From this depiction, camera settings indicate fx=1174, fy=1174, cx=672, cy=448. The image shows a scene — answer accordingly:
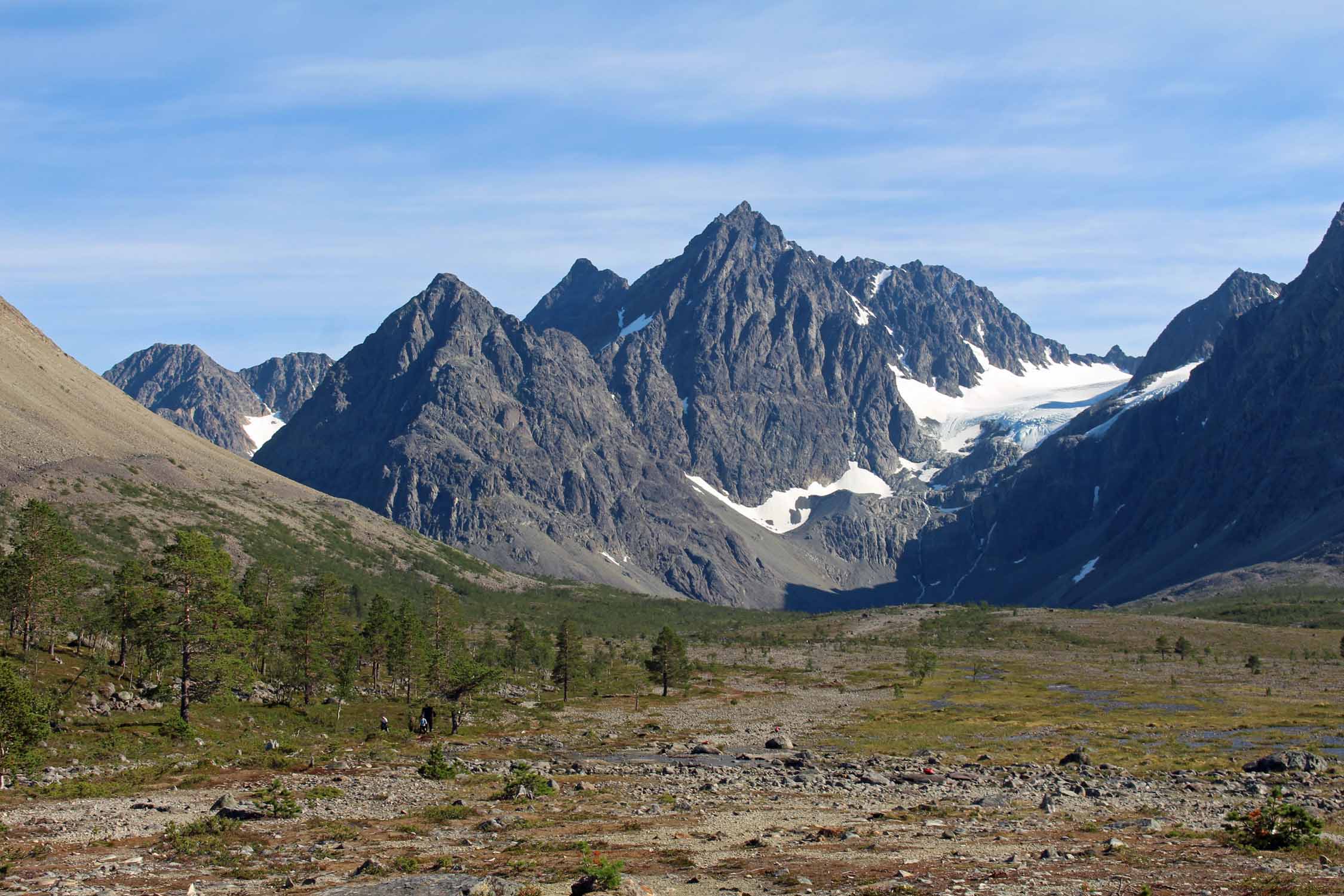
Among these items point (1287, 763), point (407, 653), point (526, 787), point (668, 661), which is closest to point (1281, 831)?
point (526, 787)

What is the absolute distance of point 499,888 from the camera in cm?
3306

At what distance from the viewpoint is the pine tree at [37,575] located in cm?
7438

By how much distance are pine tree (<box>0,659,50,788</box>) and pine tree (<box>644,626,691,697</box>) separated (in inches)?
3391

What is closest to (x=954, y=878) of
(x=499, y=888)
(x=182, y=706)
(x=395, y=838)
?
(x=499, y=888)

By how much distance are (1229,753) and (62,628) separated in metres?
84.2

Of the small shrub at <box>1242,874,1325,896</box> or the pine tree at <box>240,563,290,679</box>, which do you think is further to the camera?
the pine tree at <box>240,563,290,679</box>

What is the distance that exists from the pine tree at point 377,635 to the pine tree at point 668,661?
36.8 meters

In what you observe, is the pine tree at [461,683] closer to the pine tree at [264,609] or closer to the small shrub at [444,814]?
the pine tree at [264,609]

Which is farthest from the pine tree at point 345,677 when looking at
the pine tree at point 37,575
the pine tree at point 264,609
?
the pine tree at point 37,575

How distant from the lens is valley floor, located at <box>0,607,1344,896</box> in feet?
117

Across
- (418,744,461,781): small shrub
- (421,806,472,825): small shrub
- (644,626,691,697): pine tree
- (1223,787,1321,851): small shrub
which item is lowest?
(644,626,691,697): pine tree

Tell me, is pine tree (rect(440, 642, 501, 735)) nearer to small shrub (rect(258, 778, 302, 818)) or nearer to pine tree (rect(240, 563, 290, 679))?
pine tree (rect(240, 563, 290, 679))

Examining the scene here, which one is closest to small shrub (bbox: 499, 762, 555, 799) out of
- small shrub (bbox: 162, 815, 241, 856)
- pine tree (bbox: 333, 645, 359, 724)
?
small shrub (bbox: 162, 815, 241, 856)

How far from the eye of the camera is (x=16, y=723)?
51.4 metres
